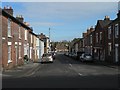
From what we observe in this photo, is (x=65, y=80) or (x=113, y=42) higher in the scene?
(x=113, y=42)

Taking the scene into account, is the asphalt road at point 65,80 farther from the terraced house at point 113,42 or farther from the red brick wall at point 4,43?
the terraced house at point 113,42

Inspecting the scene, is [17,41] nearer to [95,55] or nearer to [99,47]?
[99,47]

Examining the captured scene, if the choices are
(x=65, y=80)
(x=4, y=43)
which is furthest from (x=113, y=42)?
(x=65, y=80)

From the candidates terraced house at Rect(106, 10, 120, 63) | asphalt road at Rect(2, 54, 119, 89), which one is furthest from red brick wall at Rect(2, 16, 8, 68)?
terraced house at Rect(106, 10, 120, 63)

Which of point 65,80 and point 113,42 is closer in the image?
point 65,80

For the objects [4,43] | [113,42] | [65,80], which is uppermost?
[113,42]

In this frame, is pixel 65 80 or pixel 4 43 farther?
pixel 4 43

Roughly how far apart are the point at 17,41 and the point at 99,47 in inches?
899

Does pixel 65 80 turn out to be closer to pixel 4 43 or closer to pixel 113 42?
pixel 4 43

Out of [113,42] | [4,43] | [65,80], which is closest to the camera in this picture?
[65,80]

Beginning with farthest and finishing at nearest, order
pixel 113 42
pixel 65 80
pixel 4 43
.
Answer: pixel 113 42
pixel 4 43
pixel 65 80

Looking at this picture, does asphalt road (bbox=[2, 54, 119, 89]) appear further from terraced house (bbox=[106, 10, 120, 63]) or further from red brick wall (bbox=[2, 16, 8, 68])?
terraced house (bbox=[106, 10, 120, 63])

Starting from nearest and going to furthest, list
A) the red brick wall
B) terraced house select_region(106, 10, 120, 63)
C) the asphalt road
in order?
the asphalt road < the red brick wall < terraced house select_region(106, 10, 120, 63)

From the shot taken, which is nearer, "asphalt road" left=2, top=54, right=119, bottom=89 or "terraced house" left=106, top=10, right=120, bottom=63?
"asphalt road" left=2, top=54, right=119, bottom=89
